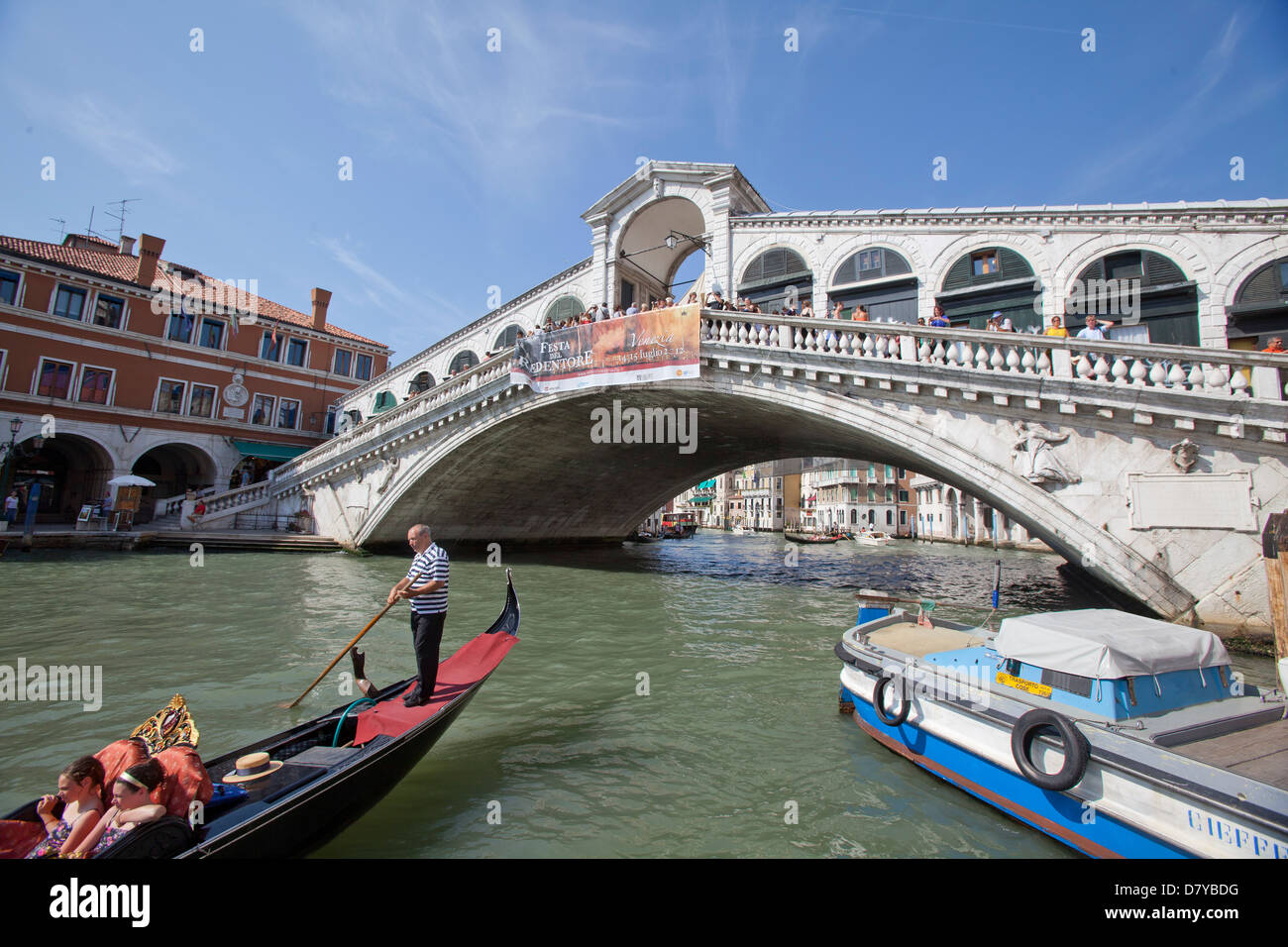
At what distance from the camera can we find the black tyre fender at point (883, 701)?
4387 mm

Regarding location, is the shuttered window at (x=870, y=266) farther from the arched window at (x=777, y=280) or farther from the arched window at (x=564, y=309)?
the arched window at (x=564, y=309)

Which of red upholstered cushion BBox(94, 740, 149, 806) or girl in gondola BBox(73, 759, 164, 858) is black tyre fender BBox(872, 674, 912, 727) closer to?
girl in gondola BBox(73, 759, 164, 858)

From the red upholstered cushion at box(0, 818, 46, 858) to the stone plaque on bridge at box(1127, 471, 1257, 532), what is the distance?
37.6 feet

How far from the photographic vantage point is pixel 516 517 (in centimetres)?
2347

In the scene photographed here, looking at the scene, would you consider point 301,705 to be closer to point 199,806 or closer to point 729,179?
point 199,806

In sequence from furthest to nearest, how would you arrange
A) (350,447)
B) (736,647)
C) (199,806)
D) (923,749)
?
(350,447) < (736,647) < (923,749) < (199,806)

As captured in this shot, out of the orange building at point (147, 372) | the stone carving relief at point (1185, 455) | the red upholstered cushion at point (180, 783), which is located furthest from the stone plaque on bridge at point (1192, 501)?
the orange building at point (147, 372)

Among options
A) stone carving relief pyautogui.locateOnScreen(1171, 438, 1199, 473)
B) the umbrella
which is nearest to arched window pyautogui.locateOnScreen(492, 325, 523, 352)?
the umbrella

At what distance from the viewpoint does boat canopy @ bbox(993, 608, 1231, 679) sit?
3660mm

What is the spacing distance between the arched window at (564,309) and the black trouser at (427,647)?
1549 cm

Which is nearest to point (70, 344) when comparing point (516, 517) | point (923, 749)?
point (516, 517)

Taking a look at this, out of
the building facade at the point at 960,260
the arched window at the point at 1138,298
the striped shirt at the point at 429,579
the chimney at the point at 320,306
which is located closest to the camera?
the striped shirt at the point at 429,579

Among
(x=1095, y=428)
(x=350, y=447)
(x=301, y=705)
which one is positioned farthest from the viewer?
(x=350, y=447)
